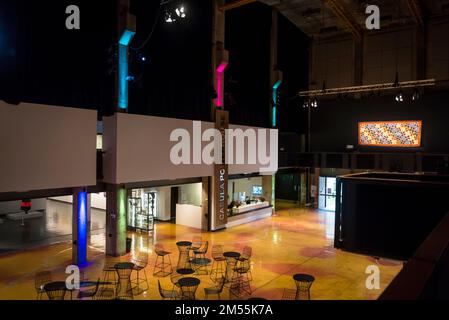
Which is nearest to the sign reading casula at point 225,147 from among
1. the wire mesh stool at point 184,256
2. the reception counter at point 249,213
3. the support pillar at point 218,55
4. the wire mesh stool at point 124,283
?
the support pillar at point 218,55

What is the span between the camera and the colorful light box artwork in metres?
16.9

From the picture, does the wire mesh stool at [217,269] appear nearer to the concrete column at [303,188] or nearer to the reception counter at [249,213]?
the reception counter at [249,213]

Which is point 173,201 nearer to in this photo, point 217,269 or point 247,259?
point 217,269

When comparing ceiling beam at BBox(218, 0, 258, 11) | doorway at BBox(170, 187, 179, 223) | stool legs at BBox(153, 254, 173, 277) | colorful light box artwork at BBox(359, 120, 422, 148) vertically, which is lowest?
stool legs at BBox(153, 254, 173, 277)

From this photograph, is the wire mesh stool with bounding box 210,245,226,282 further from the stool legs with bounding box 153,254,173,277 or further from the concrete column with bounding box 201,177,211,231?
the concrete column with bounding box 201,177,211,231

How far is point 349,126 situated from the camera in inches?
751

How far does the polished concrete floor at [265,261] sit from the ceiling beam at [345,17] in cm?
955

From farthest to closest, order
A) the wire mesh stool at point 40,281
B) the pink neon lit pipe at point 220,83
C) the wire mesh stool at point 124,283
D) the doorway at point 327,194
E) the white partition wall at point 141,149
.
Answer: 1. the doorway at point 327,194
2. the pink neon lit pipe at point 220,83
3. the white partition wall at point 141,149
4. the wire mesh stool at point 124,283
5. the wire mesh stool at point 40,281

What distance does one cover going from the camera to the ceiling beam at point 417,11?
14565mm

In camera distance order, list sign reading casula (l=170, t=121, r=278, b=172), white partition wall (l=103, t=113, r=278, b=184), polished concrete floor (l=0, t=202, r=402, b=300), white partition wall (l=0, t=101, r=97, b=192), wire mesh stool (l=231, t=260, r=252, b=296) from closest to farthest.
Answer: wire mesh stool (l=231, t=260, r=252, b=296) < white partition wall (l=0, t=101, r=97, b=192) < polished concrete floor (l=0, t=202, r=402, b=300) < white partition wall (l=103, t=113, r=278, b=184) < sign reading casula (l=170, t=121, r=278, b=172)

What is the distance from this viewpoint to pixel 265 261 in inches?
411

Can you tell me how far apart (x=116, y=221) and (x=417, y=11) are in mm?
15185

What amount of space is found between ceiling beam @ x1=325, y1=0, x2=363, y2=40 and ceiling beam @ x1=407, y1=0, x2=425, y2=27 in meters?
2.60

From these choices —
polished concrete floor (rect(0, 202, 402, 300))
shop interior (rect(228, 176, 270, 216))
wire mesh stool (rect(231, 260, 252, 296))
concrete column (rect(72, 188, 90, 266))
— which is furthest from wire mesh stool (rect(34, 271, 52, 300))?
shop interior (rect(228, 176, 270, 216))
